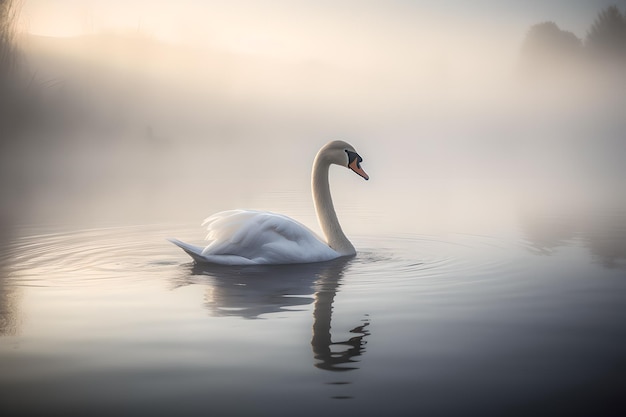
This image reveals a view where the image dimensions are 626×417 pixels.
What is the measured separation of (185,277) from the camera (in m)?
7.23

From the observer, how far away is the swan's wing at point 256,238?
7.56 m

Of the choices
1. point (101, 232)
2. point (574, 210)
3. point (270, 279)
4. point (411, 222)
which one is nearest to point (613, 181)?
point (574, 210)

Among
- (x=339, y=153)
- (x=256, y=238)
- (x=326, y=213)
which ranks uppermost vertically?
(x=339, y=153)

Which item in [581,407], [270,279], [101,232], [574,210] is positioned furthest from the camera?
[574,210]

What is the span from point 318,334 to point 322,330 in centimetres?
11

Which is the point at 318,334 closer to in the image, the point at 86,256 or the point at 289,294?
the point at 289,294

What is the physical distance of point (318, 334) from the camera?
16.5 feet

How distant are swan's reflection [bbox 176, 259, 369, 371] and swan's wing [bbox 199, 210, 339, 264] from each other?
0.12 meters

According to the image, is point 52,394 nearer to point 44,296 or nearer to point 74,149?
point 44,296

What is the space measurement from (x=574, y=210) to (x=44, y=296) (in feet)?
34.0

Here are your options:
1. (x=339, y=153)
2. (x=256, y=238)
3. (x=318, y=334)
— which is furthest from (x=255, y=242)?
(x=318, y=334)

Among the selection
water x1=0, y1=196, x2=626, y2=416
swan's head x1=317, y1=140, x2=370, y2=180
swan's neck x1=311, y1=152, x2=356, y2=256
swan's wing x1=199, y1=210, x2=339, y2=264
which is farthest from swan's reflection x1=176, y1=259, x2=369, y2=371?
swan's head x1=317, y1=140, x2=370, y2=180

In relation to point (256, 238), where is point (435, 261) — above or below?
below

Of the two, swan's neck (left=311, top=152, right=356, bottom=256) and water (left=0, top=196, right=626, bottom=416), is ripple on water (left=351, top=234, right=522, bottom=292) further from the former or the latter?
swan's neck (left=311, top=152, right=356, bottom=256)
